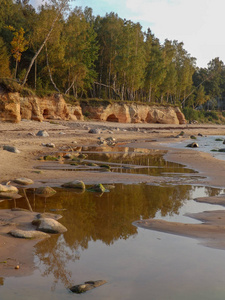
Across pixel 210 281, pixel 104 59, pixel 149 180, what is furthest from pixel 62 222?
pixel 104 59

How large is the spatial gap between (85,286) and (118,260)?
834mm

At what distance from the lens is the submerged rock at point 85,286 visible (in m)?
3.35

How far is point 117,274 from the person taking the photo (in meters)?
3.78

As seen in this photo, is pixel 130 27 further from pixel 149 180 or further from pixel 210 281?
pixel 210 281

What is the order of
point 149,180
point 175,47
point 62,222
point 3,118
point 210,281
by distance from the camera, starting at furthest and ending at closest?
point 175,47 < point 3,118 < point 149,180 < point 62,222 < point 210,281

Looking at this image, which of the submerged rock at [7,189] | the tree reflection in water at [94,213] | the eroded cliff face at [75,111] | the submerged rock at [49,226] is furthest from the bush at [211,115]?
the submerged rock at [49,226]

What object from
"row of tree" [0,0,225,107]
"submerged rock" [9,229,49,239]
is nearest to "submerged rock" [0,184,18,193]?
"submerged rock" [9,229,49,239]

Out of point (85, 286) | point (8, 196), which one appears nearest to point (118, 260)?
point (85, 286)

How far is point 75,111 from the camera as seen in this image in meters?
38.2

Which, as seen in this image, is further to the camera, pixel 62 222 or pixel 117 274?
pixel 62 222

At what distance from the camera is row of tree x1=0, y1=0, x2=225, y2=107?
34.8 m

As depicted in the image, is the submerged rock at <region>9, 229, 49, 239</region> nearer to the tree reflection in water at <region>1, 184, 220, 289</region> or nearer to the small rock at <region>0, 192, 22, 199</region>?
the tree reflection in water at <region>1, 184, 220, 289</region>

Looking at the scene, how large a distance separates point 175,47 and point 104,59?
80.2 ft

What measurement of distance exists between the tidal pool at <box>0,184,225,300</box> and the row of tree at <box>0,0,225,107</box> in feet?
96.3
